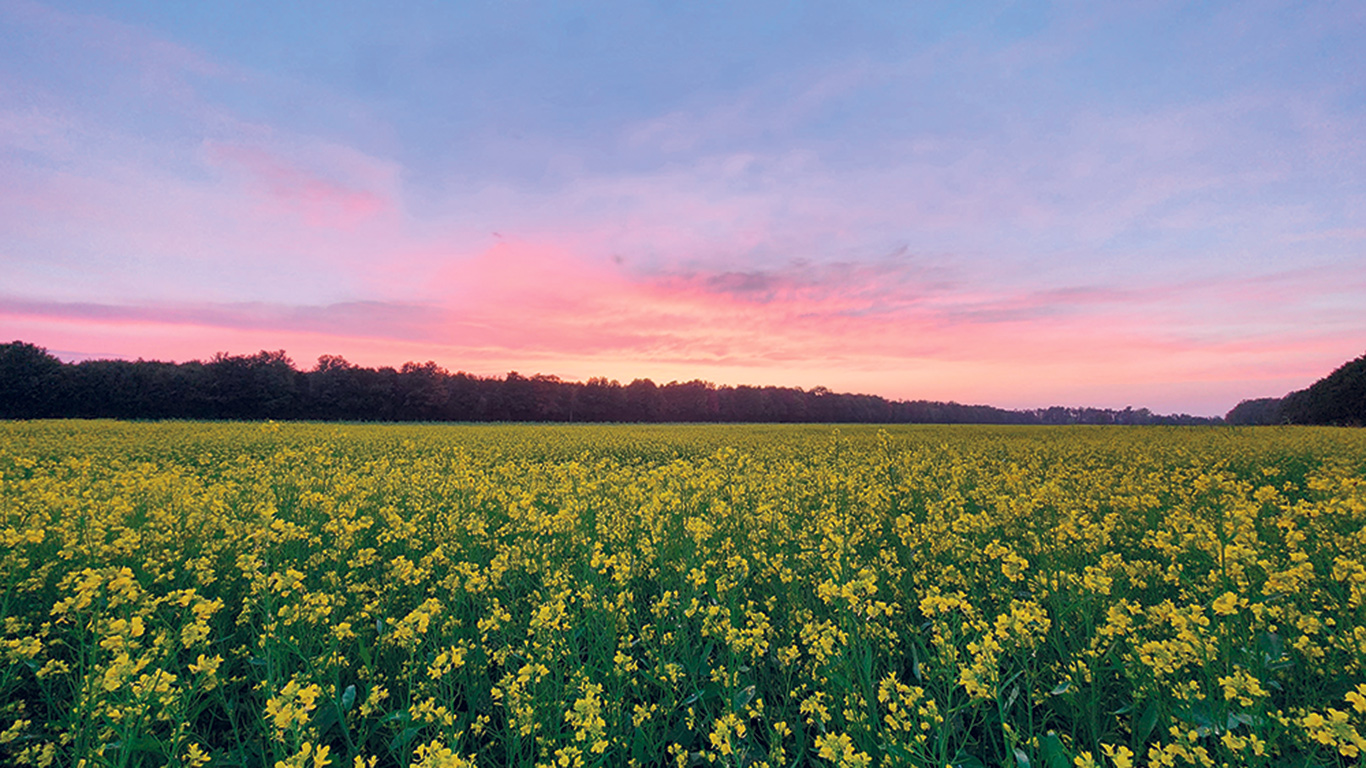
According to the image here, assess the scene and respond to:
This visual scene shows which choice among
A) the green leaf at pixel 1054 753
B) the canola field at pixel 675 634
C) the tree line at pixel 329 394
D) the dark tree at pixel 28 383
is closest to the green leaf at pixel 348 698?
the canola field at pixel 675 634

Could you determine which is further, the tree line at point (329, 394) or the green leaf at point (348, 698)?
the tree line at point (329, 394)

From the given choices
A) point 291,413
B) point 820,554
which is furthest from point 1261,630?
point 291,413

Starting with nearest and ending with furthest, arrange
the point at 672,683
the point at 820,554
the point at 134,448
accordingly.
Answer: the point at 672,683
the point at 820,554
the point at 134,448

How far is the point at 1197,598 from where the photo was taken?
→ 3.95 meters

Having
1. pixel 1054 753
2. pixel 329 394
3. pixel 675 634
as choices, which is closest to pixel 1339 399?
pixel 1054 753

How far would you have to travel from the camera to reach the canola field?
2584 millimetres

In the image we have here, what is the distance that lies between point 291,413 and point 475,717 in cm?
8143

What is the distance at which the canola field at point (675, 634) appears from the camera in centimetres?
258

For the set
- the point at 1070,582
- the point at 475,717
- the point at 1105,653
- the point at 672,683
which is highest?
the point at 1070,582

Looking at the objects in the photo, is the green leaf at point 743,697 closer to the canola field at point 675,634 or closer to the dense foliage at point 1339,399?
the canola field at point 675,634

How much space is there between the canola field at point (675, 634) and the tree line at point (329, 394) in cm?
6025

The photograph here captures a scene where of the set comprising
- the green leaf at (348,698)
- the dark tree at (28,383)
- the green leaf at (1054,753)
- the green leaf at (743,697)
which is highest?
the dark tree at (28,383)

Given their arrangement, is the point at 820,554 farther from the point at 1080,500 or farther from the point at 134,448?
the point at 134,448

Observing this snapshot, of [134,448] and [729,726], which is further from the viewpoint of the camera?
[134,448]
